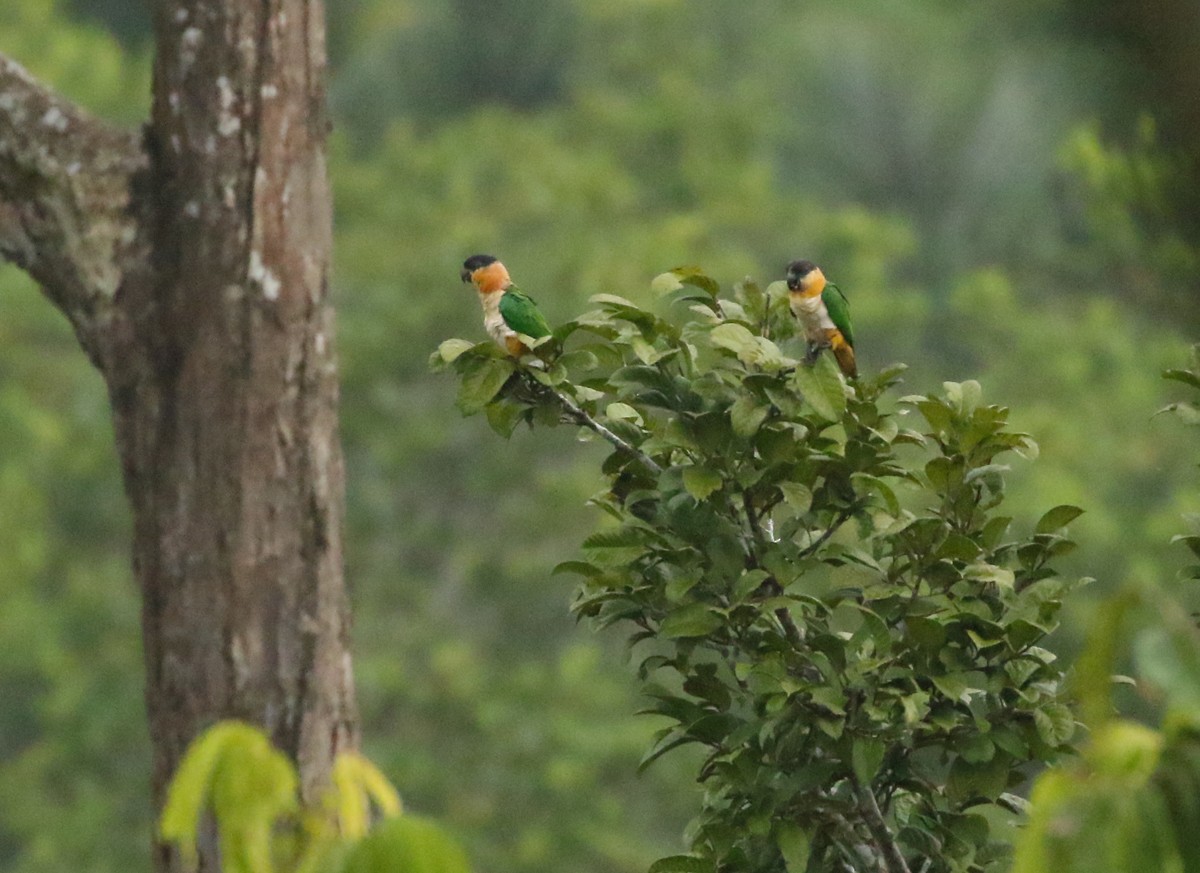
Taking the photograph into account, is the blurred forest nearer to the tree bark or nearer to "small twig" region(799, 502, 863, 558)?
the tree bark

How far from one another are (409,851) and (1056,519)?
1202 millimetres

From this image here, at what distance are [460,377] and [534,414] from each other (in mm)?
117

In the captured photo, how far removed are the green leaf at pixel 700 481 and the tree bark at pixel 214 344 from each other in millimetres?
1409

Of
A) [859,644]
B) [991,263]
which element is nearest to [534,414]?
[859,644]

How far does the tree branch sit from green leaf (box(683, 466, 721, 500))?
164 centimetres

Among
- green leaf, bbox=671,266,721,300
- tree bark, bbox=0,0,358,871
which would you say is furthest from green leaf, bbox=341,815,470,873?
tree bark, bbox=0,0,358,871

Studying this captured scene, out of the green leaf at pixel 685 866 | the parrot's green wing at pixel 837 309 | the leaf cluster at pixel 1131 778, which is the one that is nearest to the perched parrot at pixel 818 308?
the parrot's green wing at pixel 837 309

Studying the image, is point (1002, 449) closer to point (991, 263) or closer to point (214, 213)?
point (214, 213)

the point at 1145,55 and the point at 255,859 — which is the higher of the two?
the point at 1145,55

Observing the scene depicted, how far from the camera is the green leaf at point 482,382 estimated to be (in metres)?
2.24

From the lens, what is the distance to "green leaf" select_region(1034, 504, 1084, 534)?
229cm

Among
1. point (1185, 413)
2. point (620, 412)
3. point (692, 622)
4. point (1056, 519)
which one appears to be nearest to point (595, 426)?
point (620, 412)

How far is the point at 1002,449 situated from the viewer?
7.48 ft

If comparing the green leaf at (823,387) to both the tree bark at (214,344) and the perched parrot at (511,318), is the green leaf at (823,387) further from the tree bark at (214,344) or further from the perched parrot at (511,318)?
the tree bark at (214,344)
